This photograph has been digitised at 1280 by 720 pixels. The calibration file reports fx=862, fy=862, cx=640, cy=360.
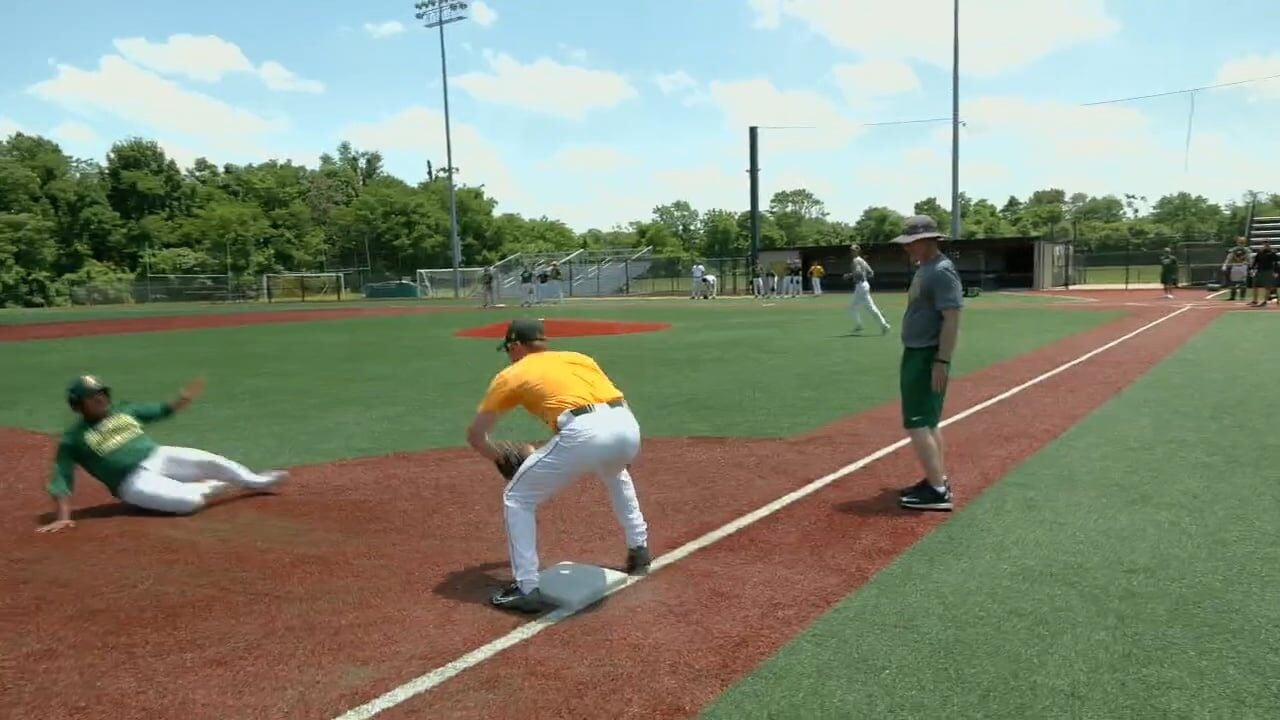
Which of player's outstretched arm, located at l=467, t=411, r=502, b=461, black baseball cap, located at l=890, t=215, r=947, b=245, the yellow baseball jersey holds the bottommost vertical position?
player's outstretched arm, located at l=467, t=411, r=502, b=461

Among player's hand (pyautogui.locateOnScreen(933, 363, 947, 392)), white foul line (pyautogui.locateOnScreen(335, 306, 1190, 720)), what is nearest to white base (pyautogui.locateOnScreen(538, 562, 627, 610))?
white foul line (pyautogui.locateOnScreen(335, 306, 1190, 720))

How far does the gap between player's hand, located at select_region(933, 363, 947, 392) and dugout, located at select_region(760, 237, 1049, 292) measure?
125ft

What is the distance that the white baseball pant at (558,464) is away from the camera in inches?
172

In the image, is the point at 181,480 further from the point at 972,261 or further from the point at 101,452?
the point at 972,261

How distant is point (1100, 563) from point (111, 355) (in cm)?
2093

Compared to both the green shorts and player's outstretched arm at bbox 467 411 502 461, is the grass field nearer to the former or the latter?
the green shorts

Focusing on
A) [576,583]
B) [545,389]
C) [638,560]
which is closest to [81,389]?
[545,389]

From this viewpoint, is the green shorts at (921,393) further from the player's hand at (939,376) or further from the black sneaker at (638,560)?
the black sneaker at (638,560)

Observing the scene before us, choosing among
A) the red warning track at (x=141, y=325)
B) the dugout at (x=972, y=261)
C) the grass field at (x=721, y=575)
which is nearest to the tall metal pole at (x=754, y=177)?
the dugout at (x=972, y=261)

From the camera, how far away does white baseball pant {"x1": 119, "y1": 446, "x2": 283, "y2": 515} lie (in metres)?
6.29

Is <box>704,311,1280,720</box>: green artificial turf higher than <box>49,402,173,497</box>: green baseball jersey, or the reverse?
<box>49,402,173,497</box>: green baseball jersey

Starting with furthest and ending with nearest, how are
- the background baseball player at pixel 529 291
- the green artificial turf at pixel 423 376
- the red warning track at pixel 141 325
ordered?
the background baseball player at pixel 529 291, the red warning track at pixel 141 325, the green artificial turf at pixel 423 376

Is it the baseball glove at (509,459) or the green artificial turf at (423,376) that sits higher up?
the baseball glove at (509,459)

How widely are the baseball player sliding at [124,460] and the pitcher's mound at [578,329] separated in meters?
15.0
